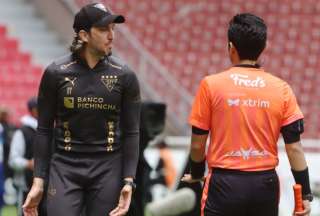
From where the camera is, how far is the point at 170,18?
71.6ft

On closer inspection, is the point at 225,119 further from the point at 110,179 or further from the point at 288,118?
the point at 110,179

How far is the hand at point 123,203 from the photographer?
673cm

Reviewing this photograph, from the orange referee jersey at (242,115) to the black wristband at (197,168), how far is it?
6.8 inches

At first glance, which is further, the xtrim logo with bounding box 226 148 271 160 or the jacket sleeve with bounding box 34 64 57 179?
the jacket sleeve with bounding box 34 64 57 179

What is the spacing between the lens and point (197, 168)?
6.81 meters

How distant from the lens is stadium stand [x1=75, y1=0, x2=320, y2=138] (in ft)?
70.2

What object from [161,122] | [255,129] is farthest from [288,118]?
[161,122]

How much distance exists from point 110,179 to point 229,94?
0.92 metres

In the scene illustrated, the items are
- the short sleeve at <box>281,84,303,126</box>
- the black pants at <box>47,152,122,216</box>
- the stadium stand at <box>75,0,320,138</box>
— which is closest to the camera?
the short sleeve at <box>281,84,303,126</box>

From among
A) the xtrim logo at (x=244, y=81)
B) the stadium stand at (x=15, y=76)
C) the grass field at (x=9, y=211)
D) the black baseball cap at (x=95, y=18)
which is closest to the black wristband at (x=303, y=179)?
the xtrim logo at (x=244, y=81)

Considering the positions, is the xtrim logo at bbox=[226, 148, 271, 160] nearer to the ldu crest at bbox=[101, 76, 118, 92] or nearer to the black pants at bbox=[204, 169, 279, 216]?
the black pants at bbox=[204, 169, 279, 216]

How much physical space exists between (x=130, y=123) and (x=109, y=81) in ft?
0.97

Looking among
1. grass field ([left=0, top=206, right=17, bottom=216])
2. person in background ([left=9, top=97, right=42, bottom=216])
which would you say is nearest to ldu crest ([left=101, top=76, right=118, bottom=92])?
person in background ([left=9, top=97, right=42, bottom=216])

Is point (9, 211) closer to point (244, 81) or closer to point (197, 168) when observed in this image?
point (197, 168)
